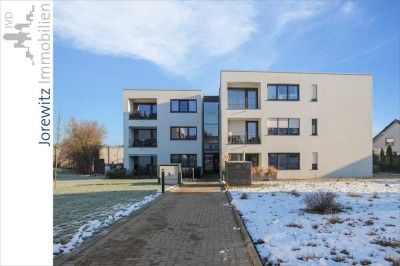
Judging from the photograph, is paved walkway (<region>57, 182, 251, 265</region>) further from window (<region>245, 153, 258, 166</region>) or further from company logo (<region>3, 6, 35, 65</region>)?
window (<region>245, 153, 258, 166</region>)

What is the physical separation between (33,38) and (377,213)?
9.55m

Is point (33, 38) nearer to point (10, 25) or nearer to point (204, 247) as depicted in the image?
point (10, 25)

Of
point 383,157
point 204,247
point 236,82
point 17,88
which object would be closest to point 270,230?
point 204,247

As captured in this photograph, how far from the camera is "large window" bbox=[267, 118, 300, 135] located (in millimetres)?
26828

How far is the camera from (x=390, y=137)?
44.5 m

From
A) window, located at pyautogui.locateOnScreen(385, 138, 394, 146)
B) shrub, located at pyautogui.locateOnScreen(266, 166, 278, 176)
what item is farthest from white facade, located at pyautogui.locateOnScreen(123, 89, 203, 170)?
window, located at pyautogui.locateOnScreen(385, 138, 394, 146)

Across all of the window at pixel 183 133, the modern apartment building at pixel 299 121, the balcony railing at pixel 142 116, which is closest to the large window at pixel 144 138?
the balcony railing at pixel 142 116

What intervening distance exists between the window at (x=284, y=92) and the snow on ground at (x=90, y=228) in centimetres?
1886

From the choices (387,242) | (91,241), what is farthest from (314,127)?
(91,241)

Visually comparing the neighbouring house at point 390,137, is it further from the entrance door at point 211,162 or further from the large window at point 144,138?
the large window at point 144,138

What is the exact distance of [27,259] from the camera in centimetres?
348

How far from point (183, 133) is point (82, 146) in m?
18.1

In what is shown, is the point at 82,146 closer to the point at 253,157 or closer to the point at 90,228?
the point at 253,157

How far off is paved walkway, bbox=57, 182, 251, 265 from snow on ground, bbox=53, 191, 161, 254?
1.27 feet
